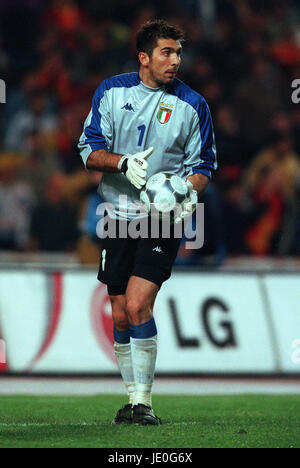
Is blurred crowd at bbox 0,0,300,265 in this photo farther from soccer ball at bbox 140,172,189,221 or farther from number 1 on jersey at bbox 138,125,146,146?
soccer ball at bbox 140,172,189,221

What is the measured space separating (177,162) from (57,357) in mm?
3931

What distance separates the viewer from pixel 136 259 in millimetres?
6617

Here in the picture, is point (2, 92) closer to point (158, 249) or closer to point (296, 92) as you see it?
point (296, 92)

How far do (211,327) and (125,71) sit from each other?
5.24 metres

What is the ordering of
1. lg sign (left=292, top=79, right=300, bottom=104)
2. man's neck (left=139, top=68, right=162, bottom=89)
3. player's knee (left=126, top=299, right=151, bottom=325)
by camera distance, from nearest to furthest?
A: player's knee (left=126, top=299, right=151, bottom=325)
man's neck (left=139, top=68, right=162, bottom=89)
lg sign (left=292, top=79, right=300, bottom=104)

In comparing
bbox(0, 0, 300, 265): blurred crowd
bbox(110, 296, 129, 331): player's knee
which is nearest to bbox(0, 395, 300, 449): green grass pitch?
bbox(110, 296, 129, 331): player's knee

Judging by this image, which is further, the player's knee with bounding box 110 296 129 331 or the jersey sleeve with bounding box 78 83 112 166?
the player's knee with bounding box 110 296 129 331

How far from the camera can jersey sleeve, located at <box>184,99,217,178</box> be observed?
6652 mm

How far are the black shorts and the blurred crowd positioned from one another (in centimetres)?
494

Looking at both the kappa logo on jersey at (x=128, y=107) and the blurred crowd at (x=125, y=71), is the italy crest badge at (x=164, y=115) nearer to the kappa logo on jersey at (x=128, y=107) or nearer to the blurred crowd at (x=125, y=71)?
the kappa logo on jersey at (x=128, y=107)

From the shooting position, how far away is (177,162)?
6707 mm

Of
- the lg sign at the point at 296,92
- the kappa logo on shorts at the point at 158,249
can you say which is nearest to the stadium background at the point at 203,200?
the lg sign at the point at 296,92

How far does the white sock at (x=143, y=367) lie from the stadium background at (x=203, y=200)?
10.8ft
